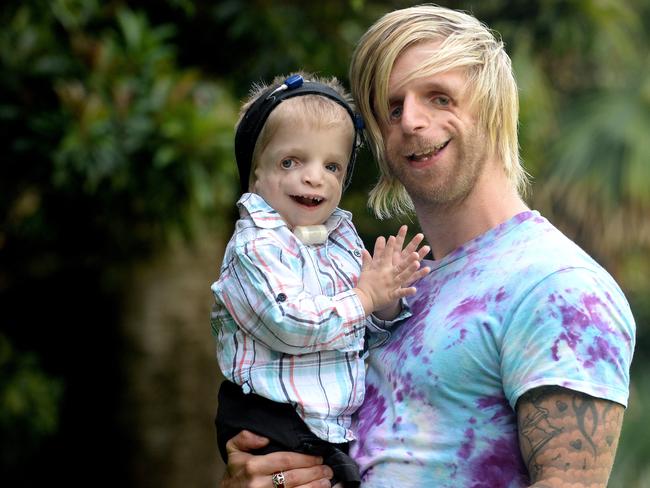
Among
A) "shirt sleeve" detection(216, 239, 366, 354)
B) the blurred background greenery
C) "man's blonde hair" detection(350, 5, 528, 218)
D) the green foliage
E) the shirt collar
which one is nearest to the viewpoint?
"shirt sleeve" detection(216, 239, 366, 354)

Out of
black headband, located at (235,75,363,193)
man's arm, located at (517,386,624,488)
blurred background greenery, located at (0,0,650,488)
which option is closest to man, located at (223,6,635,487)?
man's arm, located at (517,386,624,488)

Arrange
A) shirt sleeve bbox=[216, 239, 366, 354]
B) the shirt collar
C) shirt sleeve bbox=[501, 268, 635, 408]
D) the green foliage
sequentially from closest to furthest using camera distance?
shirt sleeve bbox=[501, 268, 635, 408]
shirt sleeve bbox=[216, 239, 366, 354]
the shirt collar
the green foliage

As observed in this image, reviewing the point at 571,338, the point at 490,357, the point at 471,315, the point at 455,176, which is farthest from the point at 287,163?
the point at 571,338

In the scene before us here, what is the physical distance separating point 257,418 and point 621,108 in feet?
22.4

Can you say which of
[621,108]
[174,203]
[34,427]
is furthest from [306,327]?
[621,108]

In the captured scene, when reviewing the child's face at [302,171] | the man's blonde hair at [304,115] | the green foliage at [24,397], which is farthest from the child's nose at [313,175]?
the green foliage at [24,397]

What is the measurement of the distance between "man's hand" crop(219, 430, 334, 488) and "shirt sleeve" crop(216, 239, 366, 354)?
0.25m

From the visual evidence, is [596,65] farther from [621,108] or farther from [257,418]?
[257,418]

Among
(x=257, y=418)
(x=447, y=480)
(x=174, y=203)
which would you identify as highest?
(x=174, y=203)

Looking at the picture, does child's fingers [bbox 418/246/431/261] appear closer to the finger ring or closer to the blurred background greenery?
the finger ring

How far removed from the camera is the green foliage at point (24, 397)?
6.00 m

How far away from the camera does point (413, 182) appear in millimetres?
2580

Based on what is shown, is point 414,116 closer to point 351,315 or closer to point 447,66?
point 447,66

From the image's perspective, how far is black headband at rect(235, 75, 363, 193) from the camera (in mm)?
2572
